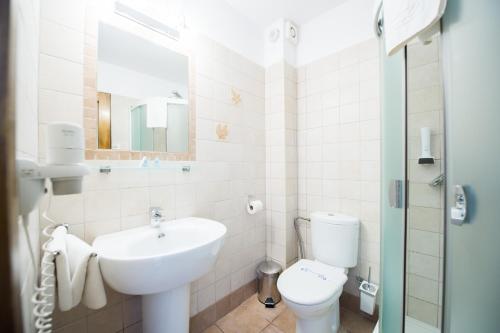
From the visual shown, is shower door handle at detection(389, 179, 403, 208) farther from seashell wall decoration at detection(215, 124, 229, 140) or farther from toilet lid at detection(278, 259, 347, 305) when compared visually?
seashell wall decoration at detection(215, 124, 229, 140)

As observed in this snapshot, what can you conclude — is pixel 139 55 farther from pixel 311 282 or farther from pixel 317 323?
pixel 317 323

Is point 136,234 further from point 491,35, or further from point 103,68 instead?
point 491,35

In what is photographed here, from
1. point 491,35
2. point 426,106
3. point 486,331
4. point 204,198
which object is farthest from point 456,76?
point 204,198

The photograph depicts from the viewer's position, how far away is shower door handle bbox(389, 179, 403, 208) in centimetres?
82

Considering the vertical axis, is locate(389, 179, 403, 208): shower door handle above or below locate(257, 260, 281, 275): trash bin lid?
above

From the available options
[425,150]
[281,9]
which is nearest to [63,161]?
[425,150]

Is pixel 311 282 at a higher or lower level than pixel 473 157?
lower

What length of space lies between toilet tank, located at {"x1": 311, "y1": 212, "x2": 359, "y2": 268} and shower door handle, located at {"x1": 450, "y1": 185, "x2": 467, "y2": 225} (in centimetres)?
96

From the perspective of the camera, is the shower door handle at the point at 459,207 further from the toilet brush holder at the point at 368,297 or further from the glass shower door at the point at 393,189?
the toilet brush holder at the point at 368,297

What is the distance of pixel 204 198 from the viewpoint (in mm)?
1406

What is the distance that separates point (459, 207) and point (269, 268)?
1.44m

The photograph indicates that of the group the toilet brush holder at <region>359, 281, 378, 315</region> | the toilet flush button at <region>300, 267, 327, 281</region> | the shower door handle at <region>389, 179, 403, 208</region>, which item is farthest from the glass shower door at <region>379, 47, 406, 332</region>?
the toilet brush holder at <region>359, 281, 378, 315</region>

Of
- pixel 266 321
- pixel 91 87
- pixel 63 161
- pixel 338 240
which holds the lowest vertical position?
pixel 266 321

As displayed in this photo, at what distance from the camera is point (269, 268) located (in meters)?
1.68
